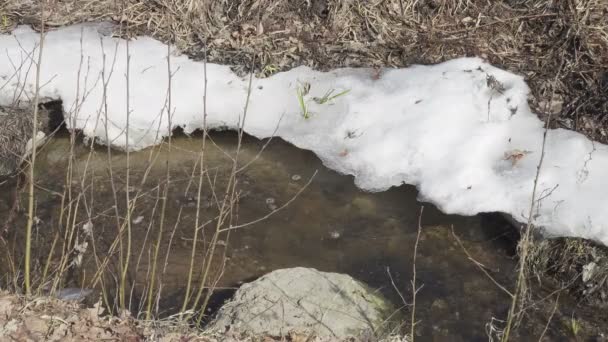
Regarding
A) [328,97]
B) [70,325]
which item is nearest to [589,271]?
[328,97]

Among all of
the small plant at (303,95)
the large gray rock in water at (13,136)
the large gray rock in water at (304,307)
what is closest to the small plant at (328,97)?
the small plant at (303,95)

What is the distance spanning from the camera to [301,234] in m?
5.14

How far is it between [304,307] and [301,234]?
39.1 inches

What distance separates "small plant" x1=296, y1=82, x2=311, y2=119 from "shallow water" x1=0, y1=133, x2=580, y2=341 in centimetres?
36

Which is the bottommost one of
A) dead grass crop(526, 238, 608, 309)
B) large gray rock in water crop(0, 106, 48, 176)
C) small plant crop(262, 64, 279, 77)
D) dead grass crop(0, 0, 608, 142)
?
dead grass crop(526, 238, 608, 309)

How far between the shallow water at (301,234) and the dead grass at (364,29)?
4.12ft

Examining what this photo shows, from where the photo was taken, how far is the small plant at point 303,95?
597cm

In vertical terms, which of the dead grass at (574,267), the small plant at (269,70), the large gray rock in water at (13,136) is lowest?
the dead grass at (574,267)

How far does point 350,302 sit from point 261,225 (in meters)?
1.16

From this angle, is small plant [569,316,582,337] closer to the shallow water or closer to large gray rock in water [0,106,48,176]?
the shallow water

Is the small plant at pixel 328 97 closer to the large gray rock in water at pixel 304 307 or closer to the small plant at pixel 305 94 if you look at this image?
the small plant at pixel 305 94

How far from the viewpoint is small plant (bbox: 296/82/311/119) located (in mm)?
5973

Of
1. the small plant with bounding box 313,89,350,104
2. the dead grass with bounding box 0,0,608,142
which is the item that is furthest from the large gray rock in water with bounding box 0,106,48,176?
the small plant with bounding box 313,89,350,104

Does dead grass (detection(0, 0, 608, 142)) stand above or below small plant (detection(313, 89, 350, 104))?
above
